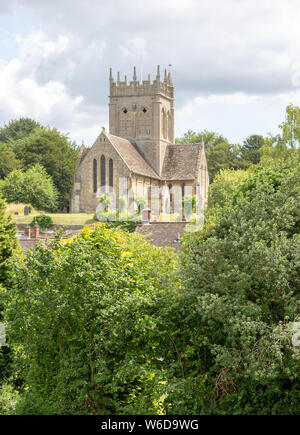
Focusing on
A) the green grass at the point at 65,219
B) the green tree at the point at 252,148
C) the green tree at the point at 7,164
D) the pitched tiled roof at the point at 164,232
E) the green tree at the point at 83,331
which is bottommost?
the green tree at the point at 83,331

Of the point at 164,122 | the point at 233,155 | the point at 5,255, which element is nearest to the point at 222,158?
the point at 233,155

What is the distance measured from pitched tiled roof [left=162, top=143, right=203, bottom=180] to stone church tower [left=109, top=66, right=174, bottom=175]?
118 cm

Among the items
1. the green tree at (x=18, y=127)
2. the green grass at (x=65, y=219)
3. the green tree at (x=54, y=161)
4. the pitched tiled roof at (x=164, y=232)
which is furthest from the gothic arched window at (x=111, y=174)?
the green tree at (x=18, y=127)

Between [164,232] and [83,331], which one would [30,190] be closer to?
[164,232]

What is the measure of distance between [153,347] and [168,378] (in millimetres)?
1251

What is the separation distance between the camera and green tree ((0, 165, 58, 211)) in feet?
215

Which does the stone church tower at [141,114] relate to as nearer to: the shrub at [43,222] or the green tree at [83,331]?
the shrub at [43,222]

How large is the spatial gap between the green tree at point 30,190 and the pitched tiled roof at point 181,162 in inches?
585

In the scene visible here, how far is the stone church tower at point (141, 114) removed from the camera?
73688 mm

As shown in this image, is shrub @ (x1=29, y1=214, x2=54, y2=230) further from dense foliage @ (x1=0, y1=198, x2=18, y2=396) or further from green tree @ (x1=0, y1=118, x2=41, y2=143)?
green tree @ (x1=0, y1=118, x2=41, y2=143)

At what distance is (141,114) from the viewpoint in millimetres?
74188

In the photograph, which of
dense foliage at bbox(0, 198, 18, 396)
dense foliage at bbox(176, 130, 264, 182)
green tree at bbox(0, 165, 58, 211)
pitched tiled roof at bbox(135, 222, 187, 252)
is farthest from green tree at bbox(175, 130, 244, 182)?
dense foliage at bbox(0, 198, 18, 396)
